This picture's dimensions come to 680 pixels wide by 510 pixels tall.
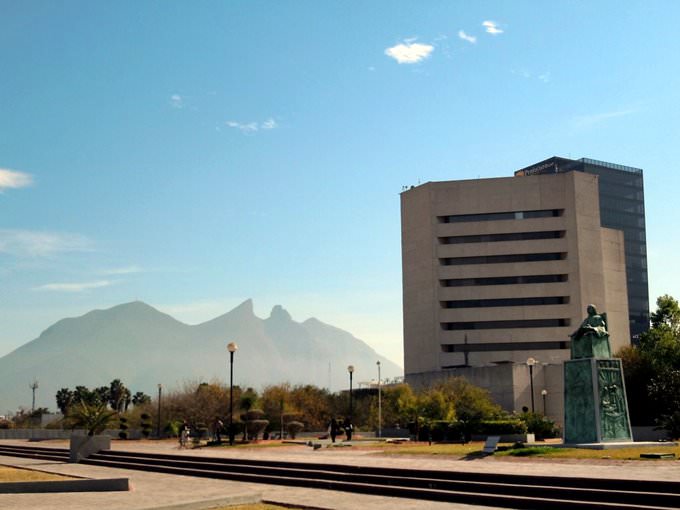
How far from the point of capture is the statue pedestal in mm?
31391

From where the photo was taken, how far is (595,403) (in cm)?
3133

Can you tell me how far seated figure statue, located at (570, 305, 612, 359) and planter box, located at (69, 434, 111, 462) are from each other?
2232 centimetres

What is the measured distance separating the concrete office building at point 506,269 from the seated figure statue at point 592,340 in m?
67.4

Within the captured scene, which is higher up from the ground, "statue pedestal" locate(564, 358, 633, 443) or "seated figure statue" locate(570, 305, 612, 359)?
"seated figure statue" locate(570, 305, 612, 359)

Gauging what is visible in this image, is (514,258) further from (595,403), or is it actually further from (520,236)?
(595,403)

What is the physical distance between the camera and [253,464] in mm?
28266

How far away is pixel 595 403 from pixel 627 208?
161725 mm

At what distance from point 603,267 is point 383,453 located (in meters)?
83.4

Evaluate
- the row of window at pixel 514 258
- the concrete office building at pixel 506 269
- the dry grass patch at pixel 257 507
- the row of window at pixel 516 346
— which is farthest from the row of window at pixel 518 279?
the dry grass patch at pixel 257 507

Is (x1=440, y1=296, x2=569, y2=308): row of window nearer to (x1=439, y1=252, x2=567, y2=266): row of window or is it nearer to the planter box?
(x1=439, y1=252, x2=567, y2=266): row of window

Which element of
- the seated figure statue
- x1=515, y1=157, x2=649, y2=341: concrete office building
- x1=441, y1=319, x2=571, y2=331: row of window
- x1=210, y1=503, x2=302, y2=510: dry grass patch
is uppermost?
x1=515, y1=157, x2=649, y2=341: concrete office building

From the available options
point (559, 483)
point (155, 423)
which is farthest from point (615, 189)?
point (559, 483)

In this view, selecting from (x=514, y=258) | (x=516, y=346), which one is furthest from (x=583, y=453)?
(x=514, y=258)

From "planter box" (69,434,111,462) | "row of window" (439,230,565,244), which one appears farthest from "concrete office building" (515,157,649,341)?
"planter box" (69,434,111,462)
